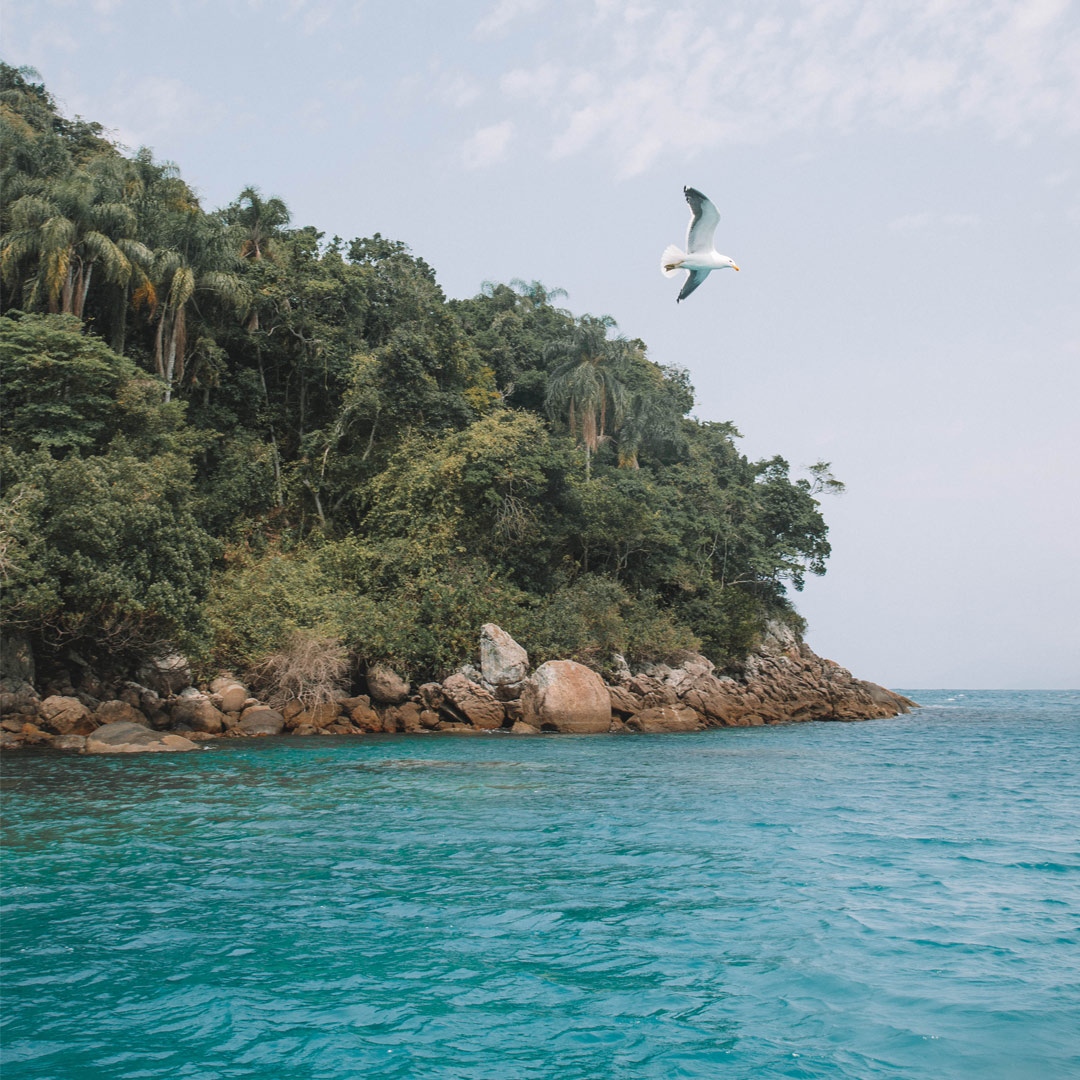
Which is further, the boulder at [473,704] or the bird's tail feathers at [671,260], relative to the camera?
the boulder at [473,704]

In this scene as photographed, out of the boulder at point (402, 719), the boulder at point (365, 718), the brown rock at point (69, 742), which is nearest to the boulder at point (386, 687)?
the boulder at point (402, 719)

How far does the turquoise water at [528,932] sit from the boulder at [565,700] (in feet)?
31.7

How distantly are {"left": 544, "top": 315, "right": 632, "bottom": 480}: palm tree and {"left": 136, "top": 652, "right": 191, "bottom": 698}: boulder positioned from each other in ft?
53.6

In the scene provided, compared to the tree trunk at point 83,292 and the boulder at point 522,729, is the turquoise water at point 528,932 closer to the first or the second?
the boulder at point 522,729

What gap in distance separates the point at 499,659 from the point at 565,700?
207cm

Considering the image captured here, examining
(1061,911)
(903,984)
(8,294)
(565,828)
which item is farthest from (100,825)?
(8,294)

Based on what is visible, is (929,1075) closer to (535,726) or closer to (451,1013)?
(451,1013)

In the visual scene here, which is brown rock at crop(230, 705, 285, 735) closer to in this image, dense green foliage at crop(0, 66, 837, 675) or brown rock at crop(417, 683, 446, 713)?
dense green foliage at crop(0, 66, 837, 675)

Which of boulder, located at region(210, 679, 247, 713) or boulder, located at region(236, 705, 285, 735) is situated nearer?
boulder, located at region(236, 705, 285, 735)

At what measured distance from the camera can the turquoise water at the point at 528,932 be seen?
15.2 feet

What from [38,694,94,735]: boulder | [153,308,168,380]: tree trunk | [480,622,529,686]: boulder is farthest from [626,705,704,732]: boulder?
[153,308,168,380]: tree trunk

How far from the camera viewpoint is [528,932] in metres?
6.48

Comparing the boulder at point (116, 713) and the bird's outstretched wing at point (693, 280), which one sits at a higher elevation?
the bird's outstretched wing at point (693, 280)

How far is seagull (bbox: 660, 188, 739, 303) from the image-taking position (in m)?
11.5
